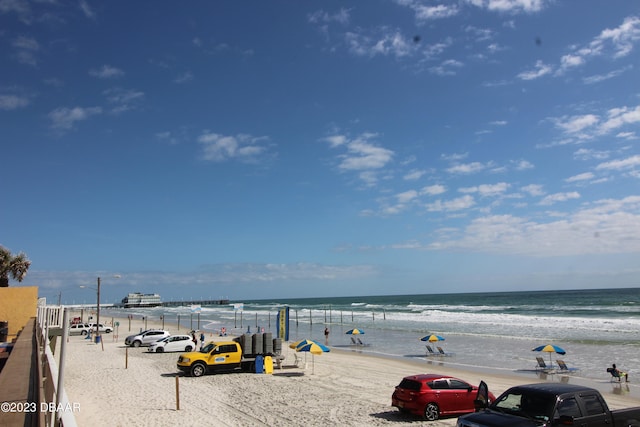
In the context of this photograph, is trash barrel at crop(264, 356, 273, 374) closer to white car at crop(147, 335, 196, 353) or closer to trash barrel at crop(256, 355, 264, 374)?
trash barrel at crop(256, 355, 264, 374)

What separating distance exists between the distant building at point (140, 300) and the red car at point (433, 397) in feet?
598

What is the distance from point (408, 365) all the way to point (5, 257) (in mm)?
37040

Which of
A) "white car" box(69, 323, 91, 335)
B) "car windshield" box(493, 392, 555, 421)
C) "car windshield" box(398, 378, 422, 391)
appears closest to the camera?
"car windshield" box(493, 392, 555, 421)

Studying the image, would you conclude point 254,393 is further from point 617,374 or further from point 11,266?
point 11,266

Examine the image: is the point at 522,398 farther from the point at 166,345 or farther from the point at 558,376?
the point at 166,345

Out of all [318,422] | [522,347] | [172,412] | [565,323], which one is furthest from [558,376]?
[565,323]

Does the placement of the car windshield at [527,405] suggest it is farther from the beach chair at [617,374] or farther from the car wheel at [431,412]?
the beach chair at [617,374]

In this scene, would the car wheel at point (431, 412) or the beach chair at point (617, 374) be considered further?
the beach chair at point (617, 374)

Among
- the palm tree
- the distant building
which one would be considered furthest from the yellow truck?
the distant building

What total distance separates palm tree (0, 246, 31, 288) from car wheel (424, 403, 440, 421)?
41.6 m

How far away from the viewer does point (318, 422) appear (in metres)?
14.4

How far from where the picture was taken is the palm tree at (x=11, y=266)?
1639 inches

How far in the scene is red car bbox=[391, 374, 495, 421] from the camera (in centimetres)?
1434

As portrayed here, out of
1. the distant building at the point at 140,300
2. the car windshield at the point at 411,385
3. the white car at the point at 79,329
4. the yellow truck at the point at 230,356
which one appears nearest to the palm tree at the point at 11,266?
the white car at the point at 79,329
